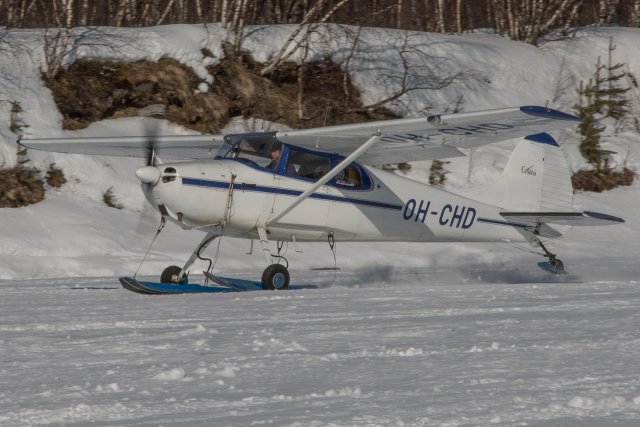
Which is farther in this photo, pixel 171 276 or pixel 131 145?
pixel 131 145

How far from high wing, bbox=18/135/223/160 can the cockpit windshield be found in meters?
0.77

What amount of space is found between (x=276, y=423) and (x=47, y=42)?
14.7m

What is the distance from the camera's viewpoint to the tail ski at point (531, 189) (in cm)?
1195

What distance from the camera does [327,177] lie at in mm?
10188

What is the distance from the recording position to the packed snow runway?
396cm

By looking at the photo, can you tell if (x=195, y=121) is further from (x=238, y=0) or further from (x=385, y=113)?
(x=385, y=113)

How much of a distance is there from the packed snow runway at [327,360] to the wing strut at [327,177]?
1713mm

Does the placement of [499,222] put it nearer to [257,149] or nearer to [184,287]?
[257,149]

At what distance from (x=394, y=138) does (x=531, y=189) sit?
2.35 metres

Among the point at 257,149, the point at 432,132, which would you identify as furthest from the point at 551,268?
the point at 257,149

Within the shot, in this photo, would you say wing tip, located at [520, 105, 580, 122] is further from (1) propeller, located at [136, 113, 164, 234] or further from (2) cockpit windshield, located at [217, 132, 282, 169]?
(1) propeller, located at [136, 113, 164, 234]

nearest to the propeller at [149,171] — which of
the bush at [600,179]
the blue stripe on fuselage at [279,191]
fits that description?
the blue stripe on fuselage at [279,191]

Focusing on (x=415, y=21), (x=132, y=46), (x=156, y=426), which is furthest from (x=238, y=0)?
(x=156, y=426)

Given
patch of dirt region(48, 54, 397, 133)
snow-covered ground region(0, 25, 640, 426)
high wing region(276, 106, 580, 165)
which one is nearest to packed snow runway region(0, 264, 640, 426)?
snow-covered ground region(0, 25, 640, 426)
